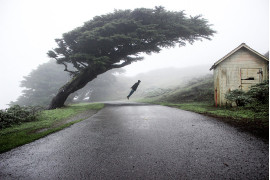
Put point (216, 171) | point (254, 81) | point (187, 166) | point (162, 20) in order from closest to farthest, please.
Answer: point (216, 171)
point (187, 166)
point (254, 81)
point (162, 20)

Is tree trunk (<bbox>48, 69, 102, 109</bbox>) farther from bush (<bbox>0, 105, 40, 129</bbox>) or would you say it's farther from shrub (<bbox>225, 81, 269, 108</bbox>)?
shrub (<bbox>225, 81, 269, 108</bbox>)

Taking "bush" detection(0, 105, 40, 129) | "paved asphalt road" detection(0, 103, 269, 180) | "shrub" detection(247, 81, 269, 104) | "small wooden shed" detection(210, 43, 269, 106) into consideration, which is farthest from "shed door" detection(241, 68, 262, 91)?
"bush" detection(0, 105, 40, 129)

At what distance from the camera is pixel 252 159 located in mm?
2953

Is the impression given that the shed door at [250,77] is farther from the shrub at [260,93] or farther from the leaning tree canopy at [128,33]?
the leaning tree canopy at [128,33]

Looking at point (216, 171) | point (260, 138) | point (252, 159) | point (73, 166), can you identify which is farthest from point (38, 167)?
point (260, 138)

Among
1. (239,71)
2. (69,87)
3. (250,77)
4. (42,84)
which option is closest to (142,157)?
(239,71)

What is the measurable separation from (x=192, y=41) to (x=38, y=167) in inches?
700

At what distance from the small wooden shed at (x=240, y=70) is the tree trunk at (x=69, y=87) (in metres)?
12.7

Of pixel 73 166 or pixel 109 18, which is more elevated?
pixel 109 18

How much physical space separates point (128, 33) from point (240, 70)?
10218 mm

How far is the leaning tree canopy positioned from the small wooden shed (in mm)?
4684

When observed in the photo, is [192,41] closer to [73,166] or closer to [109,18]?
[109,18]

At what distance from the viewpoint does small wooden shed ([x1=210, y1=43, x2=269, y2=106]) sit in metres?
11.4

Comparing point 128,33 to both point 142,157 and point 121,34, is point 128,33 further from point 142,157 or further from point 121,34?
point 142,157
